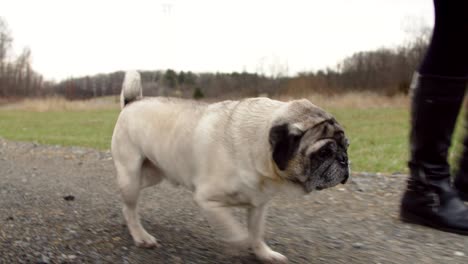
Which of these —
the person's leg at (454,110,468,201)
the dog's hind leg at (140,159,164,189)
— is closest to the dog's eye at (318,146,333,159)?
the dog's hind leg at (140,159,164,189)

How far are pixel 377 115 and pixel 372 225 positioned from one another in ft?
57.0

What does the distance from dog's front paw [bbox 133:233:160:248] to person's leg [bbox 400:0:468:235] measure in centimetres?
166

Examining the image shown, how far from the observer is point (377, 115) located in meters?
19.8

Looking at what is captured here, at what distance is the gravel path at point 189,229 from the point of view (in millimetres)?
2635

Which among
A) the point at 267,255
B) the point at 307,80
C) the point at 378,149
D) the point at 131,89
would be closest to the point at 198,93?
the point at 307,80

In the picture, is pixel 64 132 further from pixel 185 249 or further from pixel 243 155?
pixel 243 155

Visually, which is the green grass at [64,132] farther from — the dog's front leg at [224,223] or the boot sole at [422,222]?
the dog's front leg at [224,223]

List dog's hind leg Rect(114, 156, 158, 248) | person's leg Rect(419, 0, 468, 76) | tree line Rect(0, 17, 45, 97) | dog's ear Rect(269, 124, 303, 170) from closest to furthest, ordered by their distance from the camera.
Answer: dog's ear Rect(269, 124, 303, 170) < person's leg Rect(419, 0, 468, 76) < dog's hind leg Rect(114, 156, 158, 248) < tree line Rect(0, 17, 45, 97)

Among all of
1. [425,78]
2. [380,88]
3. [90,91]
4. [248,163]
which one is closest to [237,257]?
[248,163]

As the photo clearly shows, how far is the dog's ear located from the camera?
231cm

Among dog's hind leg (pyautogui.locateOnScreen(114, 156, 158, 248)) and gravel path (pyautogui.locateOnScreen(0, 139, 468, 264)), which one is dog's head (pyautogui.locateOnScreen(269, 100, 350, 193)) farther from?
dog's hind leg (pyautogui.locateOnScreen(114, 156, 158, 248))

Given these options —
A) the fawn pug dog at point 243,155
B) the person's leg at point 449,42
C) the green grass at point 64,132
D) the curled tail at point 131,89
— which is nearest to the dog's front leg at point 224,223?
the fawn pug dog at point 243,155

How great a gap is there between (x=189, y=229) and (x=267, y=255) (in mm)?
720

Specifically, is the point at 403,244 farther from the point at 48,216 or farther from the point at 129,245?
the point at 48,216
